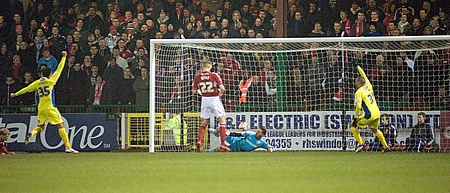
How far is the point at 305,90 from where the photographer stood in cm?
1334

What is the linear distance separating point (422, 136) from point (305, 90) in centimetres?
266

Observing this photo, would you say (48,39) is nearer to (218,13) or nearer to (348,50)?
(218,13)

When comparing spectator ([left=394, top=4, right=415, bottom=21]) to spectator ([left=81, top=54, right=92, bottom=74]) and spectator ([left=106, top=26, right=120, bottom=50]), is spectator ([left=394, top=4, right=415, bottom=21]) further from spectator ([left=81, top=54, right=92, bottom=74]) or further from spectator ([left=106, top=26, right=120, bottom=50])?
spectator ([left=81, top=54, right=92, bottom=74])

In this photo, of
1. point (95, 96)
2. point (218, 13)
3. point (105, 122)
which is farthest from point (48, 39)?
point (218, 13)

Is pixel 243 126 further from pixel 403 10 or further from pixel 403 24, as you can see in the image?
pixel 403 10

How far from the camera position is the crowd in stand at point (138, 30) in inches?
535

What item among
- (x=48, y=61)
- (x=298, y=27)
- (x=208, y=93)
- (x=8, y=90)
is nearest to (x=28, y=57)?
(x=48, y=61)

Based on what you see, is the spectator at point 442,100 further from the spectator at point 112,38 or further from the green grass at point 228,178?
the spectator at point 112,38

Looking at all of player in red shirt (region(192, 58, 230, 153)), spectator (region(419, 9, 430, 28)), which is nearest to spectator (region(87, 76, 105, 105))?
player in red shirt (region(192, 58, 230, 153))

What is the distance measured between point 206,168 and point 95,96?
7672mm

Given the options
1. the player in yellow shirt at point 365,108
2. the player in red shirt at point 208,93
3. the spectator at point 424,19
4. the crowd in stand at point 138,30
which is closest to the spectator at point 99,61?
the crowd in stand at point 138,30

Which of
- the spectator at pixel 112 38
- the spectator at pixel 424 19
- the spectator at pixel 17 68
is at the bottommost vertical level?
the spectator at pixel 17 68

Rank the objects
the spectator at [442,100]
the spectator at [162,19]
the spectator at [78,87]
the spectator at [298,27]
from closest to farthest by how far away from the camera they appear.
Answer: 1. the spectator at [442,100]
2. the spectator at [78,87]
3. the spectator at [298,27]
4. the spectator at [162,19]

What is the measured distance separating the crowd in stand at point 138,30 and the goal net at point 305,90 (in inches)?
Result: 3.1
